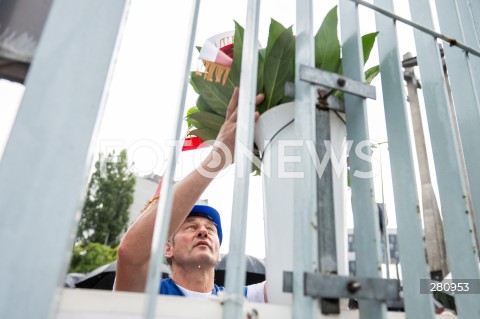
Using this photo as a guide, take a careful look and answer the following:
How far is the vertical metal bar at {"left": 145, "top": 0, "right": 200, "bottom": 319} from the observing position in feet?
1.69

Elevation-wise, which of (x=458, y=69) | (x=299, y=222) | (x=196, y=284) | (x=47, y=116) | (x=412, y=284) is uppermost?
(x=458, y=69)

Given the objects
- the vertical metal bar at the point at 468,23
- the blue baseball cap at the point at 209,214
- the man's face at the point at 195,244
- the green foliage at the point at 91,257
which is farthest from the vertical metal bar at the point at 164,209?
the green foliage at the point at 91,257

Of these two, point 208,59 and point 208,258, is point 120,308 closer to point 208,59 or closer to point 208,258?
point 208,59

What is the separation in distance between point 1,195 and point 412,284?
0.84 metres

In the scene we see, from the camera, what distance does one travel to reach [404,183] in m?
0.83

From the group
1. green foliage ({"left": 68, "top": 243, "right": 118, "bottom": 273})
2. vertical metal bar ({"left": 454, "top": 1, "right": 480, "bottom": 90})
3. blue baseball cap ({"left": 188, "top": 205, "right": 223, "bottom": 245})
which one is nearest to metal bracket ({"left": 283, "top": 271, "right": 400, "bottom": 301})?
vertical metal bar ({"left": 454, "top": 1, "right": 480, "bottom": 90})

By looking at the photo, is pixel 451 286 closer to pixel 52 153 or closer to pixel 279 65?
pixel 279 65

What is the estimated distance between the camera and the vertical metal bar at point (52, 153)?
1.62ft

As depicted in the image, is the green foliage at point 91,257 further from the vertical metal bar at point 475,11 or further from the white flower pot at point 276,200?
the vertical metal bar at point 475,11

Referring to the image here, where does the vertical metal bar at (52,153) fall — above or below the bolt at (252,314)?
above

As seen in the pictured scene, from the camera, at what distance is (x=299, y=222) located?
66 cm

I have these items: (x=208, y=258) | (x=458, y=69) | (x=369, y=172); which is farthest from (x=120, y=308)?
(x=208, y=258)

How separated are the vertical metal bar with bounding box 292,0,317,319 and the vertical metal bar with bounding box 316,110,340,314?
0.04 m

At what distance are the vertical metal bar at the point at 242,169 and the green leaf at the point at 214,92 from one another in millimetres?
270
